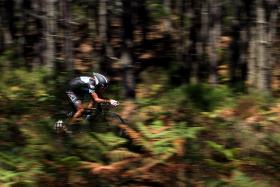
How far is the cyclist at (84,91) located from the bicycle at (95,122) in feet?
0.37

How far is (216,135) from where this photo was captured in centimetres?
754

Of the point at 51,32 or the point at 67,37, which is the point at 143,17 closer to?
the point at 51,32

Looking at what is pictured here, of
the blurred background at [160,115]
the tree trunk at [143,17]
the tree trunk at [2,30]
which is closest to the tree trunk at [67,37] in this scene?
the blurred background at [160,115]

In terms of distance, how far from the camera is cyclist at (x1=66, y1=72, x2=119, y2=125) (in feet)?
23.9

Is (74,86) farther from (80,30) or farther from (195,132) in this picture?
(80,30)

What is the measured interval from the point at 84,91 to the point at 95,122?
0.55 metres

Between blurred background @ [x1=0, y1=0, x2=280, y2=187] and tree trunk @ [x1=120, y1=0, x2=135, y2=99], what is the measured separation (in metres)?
0.02

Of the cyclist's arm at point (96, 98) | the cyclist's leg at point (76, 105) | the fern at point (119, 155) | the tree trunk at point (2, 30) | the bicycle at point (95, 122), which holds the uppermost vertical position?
the tree trunk at point (2, 30)

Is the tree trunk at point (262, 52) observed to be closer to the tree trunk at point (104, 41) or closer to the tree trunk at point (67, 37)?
the tree trunk at point (67, 37)

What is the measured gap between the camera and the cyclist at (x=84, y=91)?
7.28 metres

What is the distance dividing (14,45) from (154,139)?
10155 millimetres

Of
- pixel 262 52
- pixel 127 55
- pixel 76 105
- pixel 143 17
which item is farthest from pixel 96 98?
pixel 143 17

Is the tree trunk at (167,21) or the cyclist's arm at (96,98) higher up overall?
the tree trunk at (167,21)

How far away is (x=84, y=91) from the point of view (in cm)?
739
